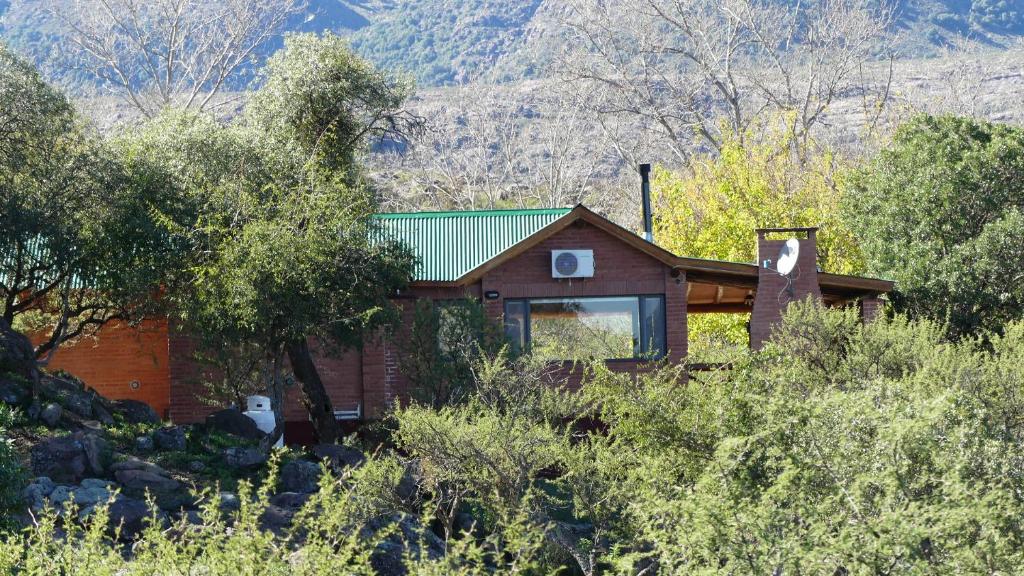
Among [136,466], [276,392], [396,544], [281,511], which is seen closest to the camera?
[396,544]

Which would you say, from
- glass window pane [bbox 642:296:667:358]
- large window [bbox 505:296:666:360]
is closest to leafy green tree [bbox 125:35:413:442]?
large window [bbox 505:296:666:360]

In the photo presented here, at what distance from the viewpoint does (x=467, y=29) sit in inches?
4397

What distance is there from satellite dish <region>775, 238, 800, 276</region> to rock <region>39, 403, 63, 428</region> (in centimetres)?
1279

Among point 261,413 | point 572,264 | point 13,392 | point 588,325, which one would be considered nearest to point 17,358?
point 13,392

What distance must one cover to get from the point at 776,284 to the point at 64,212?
12.6 m

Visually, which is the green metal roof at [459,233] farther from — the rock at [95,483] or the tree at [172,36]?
the tree at [172,36]

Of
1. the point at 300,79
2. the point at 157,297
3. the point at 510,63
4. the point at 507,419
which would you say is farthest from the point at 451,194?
the point at 510,63

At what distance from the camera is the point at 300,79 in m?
25.3

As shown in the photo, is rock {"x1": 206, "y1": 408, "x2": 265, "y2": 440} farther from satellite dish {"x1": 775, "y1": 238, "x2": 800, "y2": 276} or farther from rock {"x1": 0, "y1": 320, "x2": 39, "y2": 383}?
satellite dish {"x1": 775, "y1": 238, "x2": 800, "y2": 276}

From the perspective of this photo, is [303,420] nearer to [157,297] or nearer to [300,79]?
[157,297]

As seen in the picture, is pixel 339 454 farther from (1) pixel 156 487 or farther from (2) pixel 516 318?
(2) pixel 516 318

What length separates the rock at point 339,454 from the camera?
17.2m

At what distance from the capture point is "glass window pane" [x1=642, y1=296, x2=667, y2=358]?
2205 centimetres

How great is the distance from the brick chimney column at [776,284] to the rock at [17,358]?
40.8 ft
